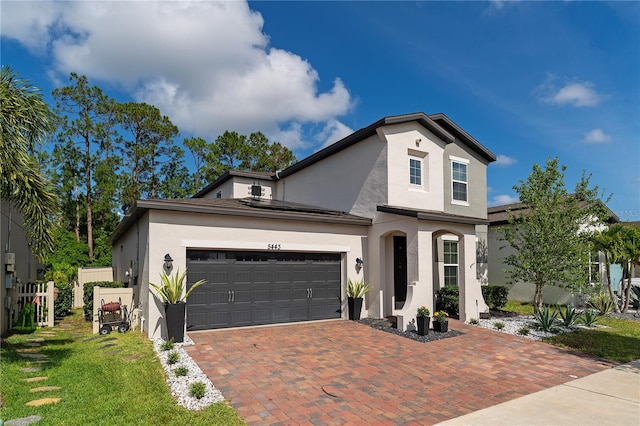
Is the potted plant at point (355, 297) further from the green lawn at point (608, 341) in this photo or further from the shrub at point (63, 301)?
the shrub at point (63, 301)

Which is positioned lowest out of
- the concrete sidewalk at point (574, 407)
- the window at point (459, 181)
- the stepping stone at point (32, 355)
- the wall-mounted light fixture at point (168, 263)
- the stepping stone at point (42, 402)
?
the concrete sidewalk at point (574, 407)

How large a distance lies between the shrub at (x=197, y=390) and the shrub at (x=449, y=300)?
1050 cm

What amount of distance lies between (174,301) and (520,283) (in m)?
17.3

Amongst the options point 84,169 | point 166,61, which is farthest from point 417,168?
point 84,169

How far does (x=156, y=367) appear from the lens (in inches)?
289

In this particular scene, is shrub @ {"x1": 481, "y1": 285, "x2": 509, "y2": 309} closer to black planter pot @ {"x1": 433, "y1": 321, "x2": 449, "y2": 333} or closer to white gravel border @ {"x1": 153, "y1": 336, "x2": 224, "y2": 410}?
black planter pot @ {"x1": 433, "y1": 321, "x2": 449, "y2": 333}

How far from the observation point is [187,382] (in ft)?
21.4

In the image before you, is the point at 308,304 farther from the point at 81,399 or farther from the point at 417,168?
the point at 81,399

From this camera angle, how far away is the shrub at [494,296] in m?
15.7

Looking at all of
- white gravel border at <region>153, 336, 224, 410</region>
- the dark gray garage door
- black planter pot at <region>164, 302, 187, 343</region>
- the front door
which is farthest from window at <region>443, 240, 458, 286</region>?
white gravel border at <region>153, 336, 224, 410</region>

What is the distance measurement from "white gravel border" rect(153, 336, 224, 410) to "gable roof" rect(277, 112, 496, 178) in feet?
30.6

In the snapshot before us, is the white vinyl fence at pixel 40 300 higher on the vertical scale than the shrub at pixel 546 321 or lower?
higher

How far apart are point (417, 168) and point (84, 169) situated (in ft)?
87.2

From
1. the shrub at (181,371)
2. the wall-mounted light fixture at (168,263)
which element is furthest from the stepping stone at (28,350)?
the shrub at (181,371)
